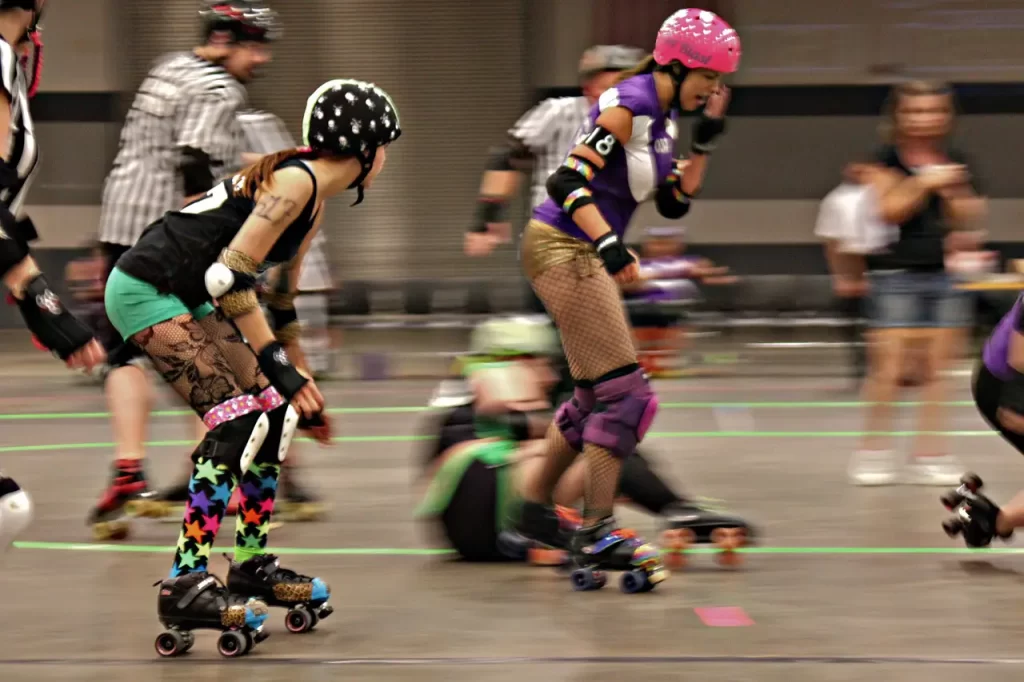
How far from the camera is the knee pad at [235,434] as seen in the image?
12.7 ft

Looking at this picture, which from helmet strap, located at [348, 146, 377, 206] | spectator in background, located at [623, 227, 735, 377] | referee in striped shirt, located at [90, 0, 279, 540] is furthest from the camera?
spectator in background, located at [623, 227, 735, 377]

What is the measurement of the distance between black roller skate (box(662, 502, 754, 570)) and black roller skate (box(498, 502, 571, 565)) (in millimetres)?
314

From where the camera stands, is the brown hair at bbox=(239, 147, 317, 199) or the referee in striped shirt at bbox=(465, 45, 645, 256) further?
the referee in striped shirt at bbox=(465, 45, 645, 256)

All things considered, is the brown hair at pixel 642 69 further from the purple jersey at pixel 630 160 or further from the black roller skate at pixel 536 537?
the black roller skate at pixel 536 537

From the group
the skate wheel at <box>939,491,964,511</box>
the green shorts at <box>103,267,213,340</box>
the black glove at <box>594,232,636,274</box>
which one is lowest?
the skate wheel at <box>939,491,964,511</box>

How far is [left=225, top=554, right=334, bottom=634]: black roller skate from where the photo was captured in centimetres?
415

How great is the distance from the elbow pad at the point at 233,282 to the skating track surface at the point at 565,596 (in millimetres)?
840

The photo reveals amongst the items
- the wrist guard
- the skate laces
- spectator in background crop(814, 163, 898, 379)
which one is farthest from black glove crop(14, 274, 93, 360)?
spectator in background crop(814, 163, 898, 379)

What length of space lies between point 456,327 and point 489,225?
14.6 ft

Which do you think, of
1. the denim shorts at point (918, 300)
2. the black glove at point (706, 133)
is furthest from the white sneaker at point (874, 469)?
the black glove at point (706, 133)

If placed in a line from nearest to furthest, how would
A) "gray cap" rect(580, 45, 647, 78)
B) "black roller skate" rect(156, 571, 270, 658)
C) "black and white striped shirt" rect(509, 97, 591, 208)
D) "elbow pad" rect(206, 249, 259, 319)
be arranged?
1. "black roller skate" rect(156, 571, 270, 658)
2. "elbow pad" rect(206, 249, 259, 319)
3. "gray cap" rect(580, 45, 647, 78)
4. "black and white striped shirt" rect(509, 97, 591, 208)

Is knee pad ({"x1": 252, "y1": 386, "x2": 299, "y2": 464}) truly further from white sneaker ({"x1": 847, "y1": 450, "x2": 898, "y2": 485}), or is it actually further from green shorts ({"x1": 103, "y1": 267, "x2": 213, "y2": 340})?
white sneaker ({"x1": 847, "y1": 450, "x2": 898, "y2": 485})

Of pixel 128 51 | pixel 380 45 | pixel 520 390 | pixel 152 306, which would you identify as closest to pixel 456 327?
pixel 380 45

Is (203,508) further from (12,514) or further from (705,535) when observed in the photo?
(705,535)
